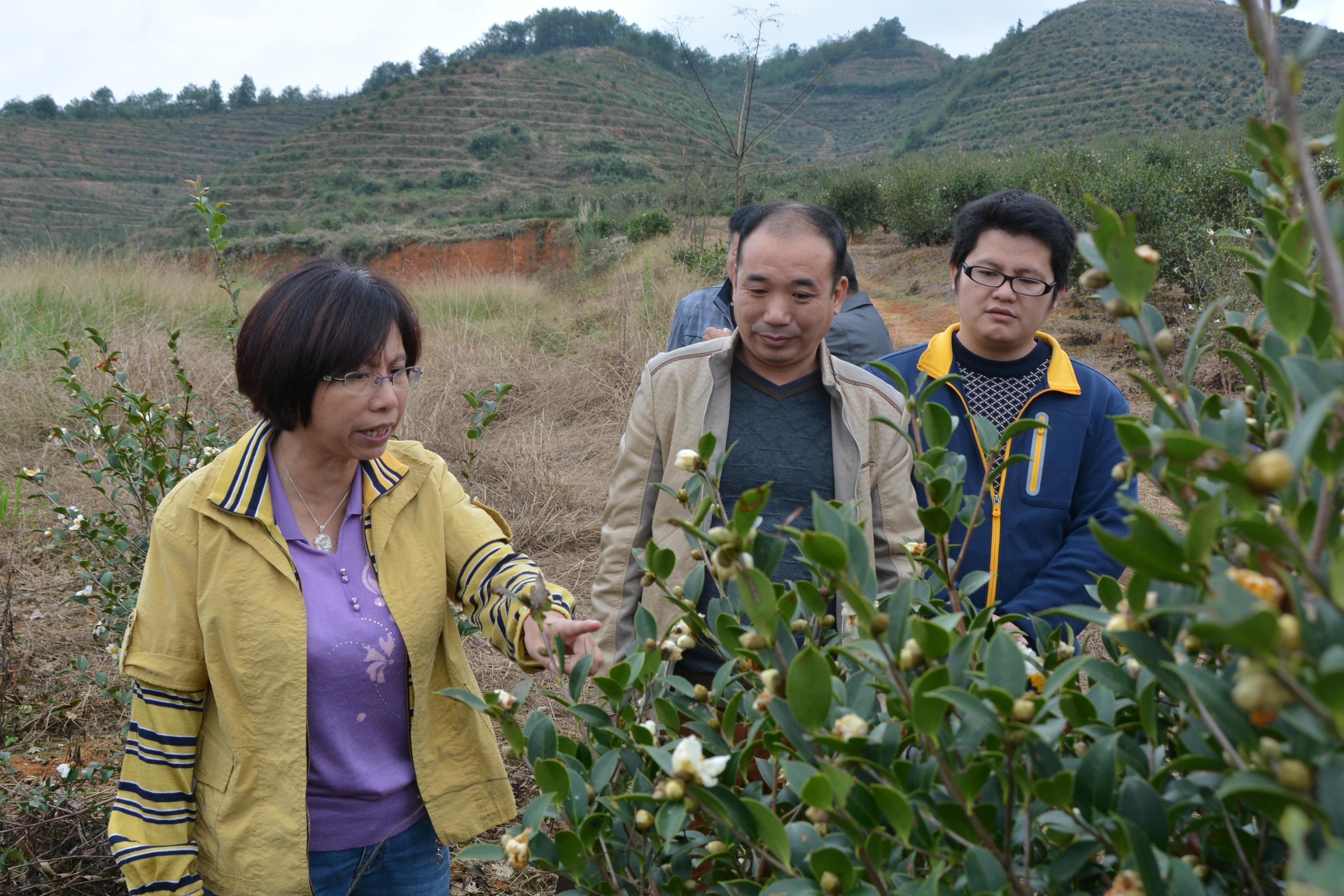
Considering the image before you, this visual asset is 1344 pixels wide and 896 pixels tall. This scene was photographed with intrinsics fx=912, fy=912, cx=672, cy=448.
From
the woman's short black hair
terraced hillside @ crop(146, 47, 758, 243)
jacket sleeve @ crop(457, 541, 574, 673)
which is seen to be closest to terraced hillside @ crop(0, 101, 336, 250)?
terraced hillside @ crop(146, 47, 758, 243)

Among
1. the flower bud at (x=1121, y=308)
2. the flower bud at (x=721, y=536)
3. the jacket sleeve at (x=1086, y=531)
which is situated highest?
the flower bud at (x=1121, y=308)

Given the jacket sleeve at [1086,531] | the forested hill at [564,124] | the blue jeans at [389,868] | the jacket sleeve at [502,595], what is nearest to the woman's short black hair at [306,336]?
the jacket sleeve at [502,595]

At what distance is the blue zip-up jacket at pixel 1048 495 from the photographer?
202cm

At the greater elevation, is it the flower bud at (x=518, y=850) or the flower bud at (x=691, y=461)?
the flower bud at (x=691, y=461)

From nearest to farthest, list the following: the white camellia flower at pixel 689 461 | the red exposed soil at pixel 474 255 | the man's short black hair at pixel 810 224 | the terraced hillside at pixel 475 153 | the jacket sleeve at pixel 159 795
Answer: the white camellia flower at pixel 689 461
the jacket sleeve at pixel 159 795
the man's short black hair at pixel 810 224
the red exposed soil at pixel 474 255
the terraced hillside at pixel 475 153

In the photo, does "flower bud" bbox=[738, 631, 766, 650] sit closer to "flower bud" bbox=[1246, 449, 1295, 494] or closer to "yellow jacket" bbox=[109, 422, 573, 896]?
"flower bud" bbox=[1246, 449, 1295, 494]

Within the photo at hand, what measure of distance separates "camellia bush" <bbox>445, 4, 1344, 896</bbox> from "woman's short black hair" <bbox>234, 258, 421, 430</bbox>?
0.76m

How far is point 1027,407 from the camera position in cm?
214

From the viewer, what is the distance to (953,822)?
0.63 metres

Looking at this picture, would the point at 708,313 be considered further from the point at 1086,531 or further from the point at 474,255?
the point at 474,255

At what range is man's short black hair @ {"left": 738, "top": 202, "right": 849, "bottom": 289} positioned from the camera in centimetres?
190

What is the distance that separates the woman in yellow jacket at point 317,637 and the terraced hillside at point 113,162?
22.7 meters

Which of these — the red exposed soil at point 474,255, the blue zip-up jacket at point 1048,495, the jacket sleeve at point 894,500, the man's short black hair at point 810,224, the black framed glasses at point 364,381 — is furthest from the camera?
the red exposed soil at point 474,255

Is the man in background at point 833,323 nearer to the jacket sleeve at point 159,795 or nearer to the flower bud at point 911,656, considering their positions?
the jacket sleeve at point 159,795
